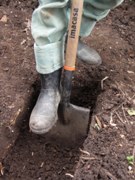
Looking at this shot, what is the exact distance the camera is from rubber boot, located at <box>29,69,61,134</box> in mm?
2229

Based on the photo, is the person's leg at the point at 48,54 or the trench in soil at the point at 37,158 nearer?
the person's leg at the point at 48,54

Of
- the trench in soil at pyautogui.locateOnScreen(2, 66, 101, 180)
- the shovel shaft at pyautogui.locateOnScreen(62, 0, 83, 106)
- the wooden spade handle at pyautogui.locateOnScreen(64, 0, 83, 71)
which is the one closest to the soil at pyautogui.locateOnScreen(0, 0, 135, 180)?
the trench in soil at pyautogui.locateOnScreen(2, 66, 101, 180)

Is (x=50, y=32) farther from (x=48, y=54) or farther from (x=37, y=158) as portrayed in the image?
(x=37, y=158)

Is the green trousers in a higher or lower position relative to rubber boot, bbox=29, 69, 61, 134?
higher

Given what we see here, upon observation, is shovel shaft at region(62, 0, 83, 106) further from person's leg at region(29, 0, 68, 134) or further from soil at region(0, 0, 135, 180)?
soil at region(0, 0, 135, 180)

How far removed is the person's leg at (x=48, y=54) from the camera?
2.09 m

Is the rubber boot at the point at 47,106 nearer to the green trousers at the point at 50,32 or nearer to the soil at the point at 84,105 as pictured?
the green trousers at the point at 50,32

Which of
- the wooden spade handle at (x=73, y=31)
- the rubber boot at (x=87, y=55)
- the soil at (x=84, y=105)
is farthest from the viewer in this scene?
the rubber boot at (x=87, y=55)

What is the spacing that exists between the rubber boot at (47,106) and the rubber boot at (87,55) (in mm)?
397

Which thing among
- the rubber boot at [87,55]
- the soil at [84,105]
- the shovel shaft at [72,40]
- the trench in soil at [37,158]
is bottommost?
the trench in soil at [37,158]

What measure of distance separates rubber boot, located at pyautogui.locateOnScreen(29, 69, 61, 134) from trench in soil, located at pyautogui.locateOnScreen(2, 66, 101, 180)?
0.21m

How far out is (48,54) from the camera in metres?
2.15

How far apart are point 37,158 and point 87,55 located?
2.42 feet

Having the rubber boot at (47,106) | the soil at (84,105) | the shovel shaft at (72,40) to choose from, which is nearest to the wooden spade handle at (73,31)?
the shovel shaft at (72,40)
